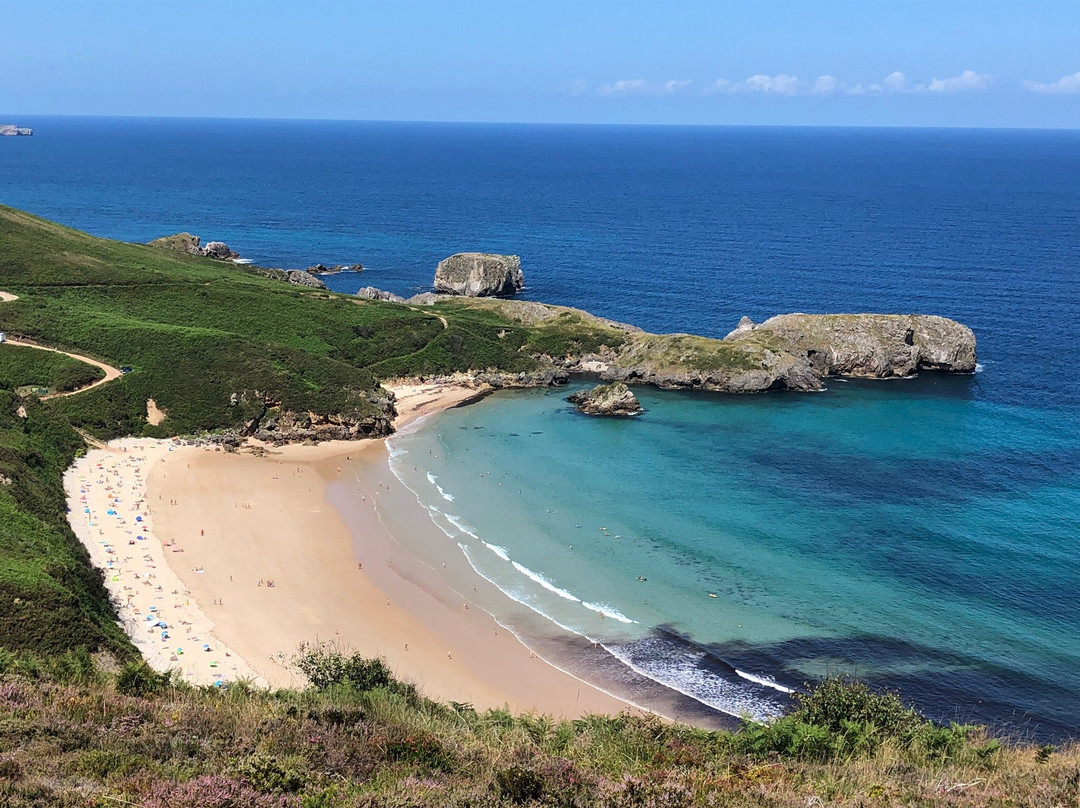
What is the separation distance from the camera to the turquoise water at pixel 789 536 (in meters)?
41.6

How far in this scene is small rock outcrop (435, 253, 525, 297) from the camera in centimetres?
12419

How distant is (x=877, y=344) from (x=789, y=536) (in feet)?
148

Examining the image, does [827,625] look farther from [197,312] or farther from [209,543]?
[197,312]

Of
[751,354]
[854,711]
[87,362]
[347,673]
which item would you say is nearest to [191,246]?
[87,362]

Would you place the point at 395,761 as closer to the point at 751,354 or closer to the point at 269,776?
the point at 269,776

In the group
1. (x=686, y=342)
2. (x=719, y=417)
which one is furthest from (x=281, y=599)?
(x=686, y=342)

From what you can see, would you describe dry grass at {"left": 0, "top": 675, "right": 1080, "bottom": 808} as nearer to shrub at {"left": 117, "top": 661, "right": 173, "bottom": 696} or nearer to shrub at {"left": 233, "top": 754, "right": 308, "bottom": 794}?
shrub at {"left": 233, "top": 754, "right": 308, "bottom": 794}

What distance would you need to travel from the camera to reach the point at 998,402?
82438 millimetres

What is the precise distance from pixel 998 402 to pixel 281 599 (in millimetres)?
67906

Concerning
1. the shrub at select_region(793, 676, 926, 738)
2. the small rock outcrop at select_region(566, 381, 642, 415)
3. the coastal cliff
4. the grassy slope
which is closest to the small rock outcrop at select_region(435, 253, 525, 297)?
the grassy slope

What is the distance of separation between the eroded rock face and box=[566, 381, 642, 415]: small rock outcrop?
19.2m

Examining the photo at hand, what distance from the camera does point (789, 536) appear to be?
5478 centimetres

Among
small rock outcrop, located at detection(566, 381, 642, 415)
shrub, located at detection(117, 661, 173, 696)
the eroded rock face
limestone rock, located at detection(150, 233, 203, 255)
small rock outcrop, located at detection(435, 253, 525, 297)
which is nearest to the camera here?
shrub, located at detection(117, 661, 173, 696)

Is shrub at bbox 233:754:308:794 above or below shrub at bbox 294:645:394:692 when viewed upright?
above
